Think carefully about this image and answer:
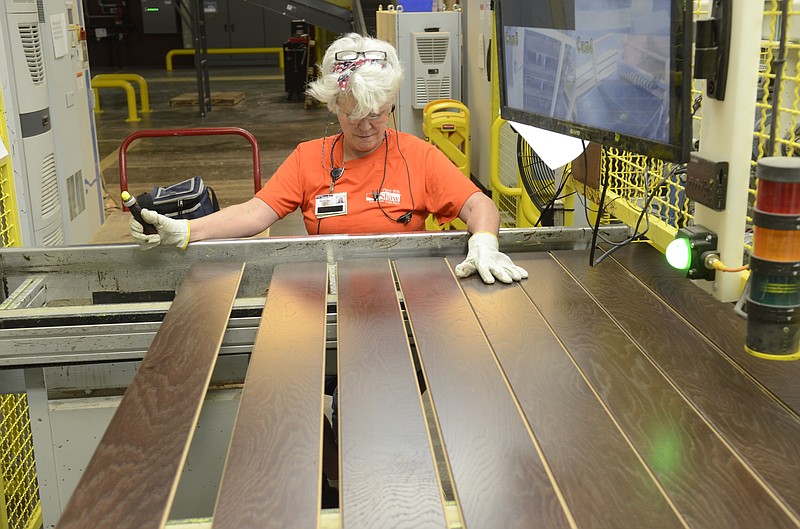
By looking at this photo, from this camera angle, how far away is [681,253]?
1665 millimetres

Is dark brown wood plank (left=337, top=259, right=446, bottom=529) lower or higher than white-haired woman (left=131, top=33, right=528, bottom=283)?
lower

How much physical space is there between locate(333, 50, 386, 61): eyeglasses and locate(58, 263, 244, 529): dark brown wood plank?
1024mm

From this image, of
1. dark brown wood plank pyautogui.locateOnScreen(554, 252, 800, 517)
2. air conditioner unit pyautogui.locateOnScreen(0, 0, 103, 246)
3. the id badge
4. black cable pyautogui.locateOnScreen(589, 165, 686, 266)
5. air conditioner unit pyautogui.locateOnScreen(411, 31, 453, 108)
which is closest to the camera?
dark brown wood plank pyautogui.locateOnScreen(554, 252, 800, 517)

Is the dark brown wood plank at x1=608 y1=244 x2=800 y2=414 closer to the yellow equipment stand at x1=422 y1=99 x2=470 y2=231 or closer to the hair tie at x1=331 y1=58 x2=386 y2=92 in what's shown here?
the hair tie at x1=331 y1=58 x2=386 y2=92

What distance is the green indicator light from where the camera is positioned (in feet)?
5.37

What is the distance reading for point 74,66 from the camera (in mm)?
5383

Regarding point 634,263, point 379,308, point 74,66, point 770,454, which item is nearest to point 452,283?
point 379,308

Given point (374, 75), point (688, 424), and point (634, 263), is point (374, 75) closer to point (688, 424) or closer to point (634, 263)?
point (634, 263)

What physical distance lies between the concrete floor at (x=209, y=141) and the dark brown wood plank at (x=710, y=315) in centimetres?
310

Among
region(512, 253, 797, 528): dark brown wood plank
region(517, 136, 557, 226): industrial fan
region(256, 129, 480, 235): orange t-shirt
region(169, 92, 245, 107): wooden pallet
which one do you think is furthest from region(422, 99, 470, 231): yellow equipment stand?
region(169, 92, 245, 107): wooden pallet

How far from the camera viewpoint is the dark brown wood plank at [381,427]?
122 cm

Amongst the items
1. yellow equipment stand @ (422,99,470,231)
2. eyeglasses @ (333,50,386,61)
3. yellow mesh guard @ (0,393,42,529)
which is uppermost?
eyeglasses @ (333,50,386,61)

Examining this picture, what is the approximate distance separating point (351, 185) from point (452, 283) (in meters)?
0.81

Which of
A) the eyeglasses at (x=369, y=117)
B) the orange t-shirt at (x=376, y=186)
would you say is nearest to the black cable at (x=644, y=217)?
the orange t-shirt at (x=376, y=186)
